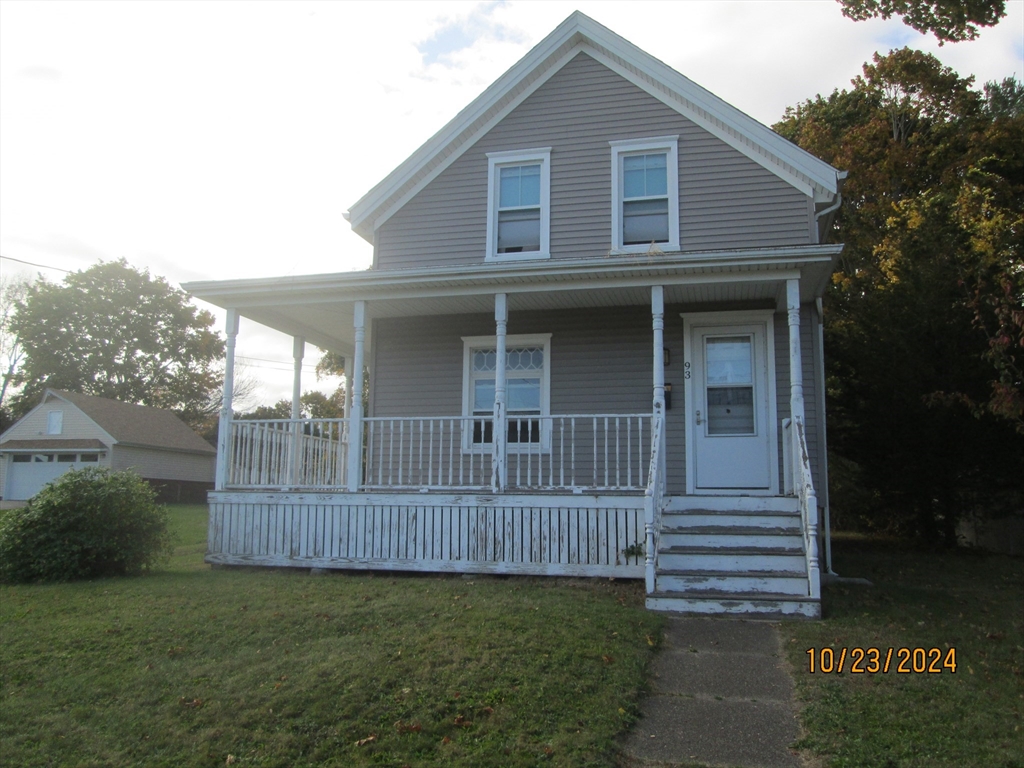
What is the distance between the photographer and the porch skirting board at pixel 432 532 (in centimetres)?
909

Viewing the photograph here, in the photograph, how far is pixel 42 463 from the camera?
3291 centimetres

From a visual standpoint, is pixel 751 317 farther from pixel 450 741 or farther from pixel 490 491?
pixel 450 741

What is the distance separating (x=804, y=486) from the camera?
8.14 meters

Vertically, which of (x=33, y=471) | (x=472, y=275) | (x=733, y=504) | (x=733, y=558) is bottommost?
(x=733, y=558)

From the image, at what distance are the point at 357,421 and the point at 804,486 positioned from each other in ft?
17.2

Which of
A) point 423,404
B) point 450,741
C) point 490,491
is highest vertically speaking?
point 423,404

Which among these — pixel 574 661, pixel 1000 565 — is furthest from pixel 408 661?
pixel 1000 565

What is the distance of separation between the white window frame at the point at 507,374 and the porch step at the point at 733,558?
295 centimetres

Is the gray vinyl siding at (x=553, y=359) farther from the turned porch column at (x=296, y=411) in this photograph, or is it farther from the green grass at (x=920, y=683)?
the green grass at (x=920, y=683)

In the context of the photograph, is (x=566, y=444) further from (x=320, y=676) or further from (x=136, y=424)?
(x=136, y=424)

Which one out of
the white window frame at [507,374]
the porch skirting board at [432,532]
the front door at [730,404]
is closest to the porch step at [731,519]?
the porch skirting board at [432,532]

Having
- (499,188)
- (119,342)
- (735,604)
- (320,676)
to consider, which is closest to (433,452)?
(499,188)

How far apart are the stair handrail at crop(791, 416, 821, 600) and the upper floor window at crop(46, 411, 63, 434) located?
31.8 metres

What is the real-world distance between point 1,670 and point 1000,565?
38.7 ft
